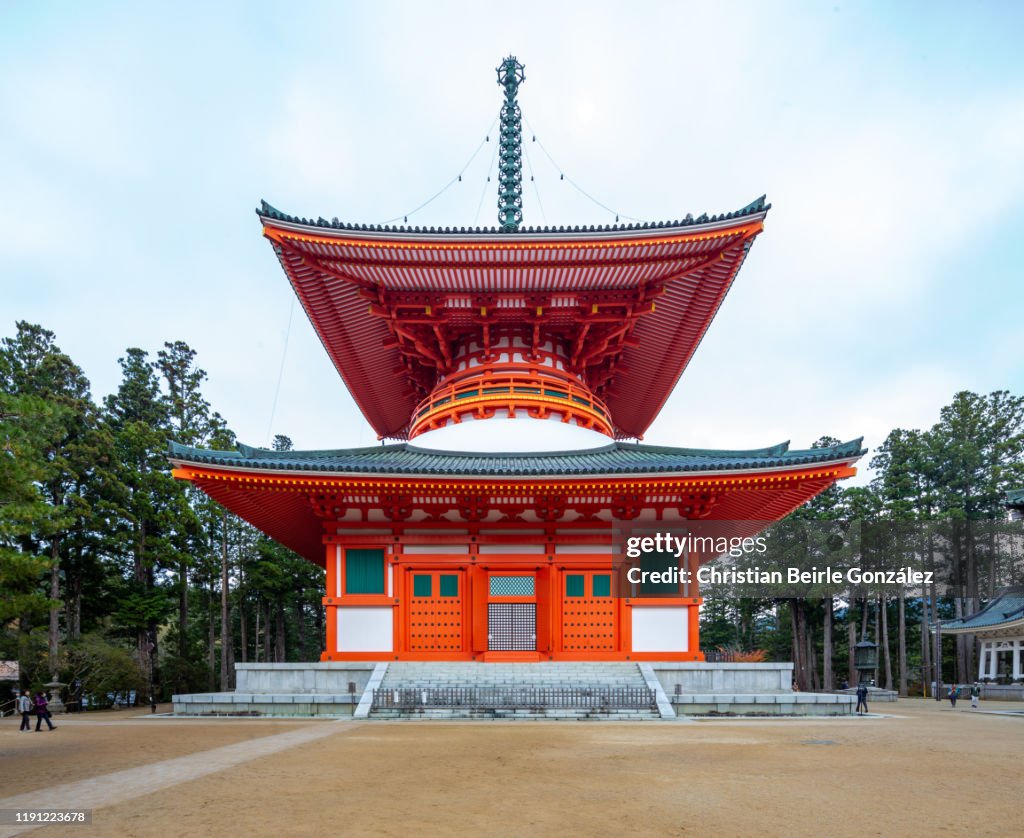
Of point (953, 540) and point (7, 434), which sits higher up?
point (7, 434)

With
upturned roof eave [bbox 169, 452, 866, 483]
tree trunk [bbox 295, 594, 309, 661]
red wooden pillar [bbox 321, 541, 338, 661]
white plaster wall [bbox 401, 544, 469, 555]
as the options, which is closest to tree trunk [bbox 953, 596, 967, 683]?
upturned roof eave [bbox 169, 452, 866, 483]

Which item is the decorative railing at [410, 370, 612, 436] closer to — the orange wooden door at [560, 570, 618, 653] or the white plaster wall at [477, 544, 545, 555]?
the white plaster wall at [477, 544, 545, 555]

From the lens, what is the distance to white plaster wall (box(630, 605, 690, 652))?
2120 centimetres

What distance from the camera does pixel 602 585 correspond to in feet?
70.9

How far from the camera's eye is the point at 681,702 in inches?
709

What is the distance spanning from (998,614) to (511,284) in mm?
38978

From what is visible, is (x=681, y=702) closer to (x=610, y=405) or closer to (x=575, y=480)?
(x=575, y=480)

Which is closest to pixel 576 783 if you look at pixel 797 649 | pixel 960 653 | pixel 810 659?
pixel 797 649

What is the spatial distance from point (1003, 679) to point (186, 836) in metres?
49.8

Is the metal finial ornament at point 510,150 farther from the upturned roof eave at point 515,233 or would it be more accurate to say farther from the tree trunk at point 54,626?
the tree trunk at point 54,626

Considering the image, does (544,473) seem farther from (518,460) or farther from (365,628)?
(365,628)

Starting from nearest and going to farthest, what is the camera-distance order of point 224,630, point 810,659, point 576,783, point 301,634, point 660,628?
point 576,783
point 660,628
point 224,630
point 810,659
point 301,634

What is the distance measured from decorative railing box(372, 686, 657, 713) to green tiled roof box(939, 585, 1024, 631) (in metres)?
34.6

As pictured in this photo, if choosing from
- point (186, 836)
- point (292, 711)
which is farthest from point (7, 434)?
point (292, 711)
